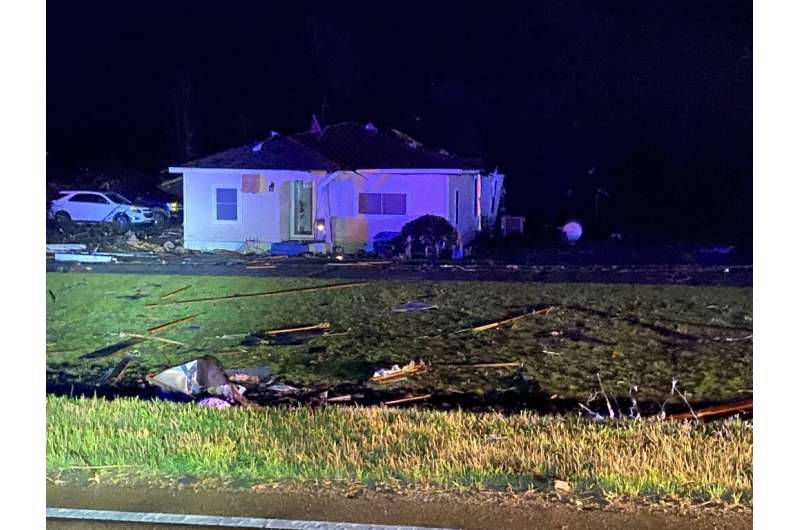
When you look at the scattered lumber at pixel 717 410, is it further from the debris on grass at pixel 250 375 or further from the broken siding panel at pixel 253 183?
the broken siding panel at pixel 253 183

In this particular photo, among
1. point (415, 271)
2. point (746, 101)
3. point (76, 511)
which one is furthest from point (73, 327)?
point (746, 101)

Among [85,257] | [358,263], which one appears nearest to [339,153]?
[358,263]

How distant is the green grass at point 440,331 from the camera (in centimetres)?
705

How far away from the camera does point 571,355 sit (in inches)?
293

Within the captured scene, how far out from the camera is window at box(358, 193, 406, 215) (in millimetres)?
8742

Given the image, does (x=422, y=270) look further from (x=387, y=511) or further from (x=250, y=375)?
(x=387, y=511)

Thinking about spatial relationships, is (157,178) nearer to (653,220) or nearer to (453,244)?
(453,244)

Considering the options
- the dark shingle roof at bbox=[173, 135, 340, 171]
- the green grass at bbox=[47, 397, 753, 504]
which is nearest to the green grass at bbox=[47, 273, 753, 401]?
the green grass at bbox=[47, 397, 753, 504]

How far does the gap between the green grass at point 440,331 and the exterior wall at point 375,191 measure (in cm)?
60

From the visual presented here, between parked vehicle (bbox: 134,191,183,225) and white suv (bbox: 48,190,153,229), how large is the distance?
0.07 meters

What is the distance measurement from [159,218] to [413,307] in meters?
2.88

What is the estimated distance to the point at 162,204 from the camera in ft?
28.2

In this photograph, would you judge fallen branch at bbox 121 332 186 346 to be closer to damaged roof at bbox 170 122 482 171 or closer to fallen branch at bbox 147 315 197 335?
fallen branch at bbox 147 315 197 335

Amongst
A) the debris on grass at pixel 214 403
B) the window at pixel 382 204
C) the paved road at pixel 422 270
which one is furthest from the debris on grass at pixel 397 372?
the window at pixel 382 204
